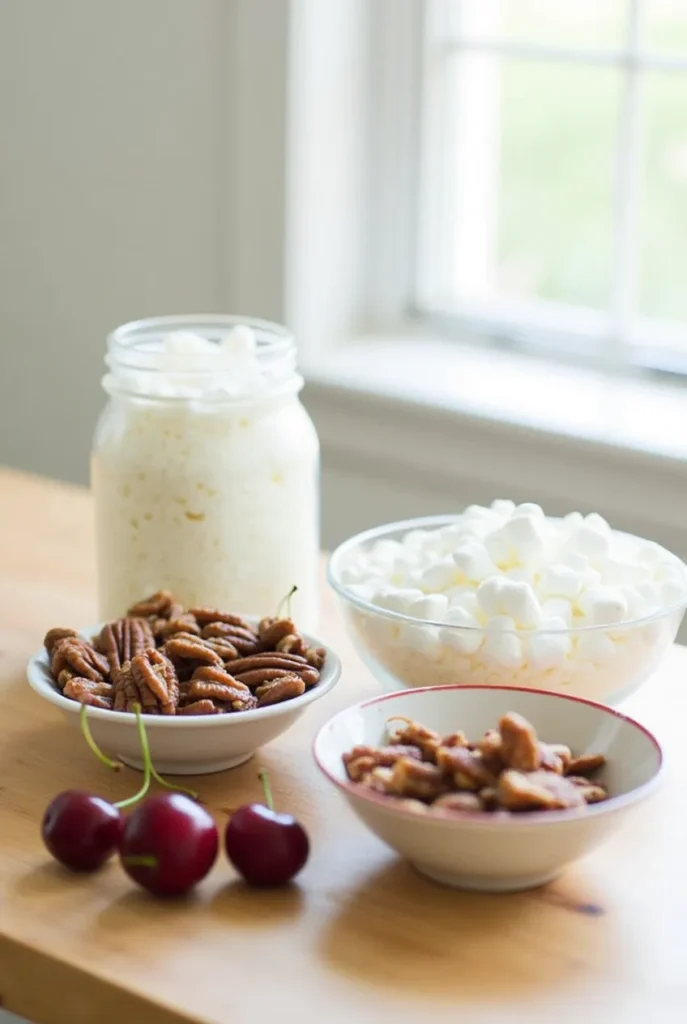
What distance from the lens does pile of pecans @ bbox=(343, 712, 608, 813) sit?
866 mm

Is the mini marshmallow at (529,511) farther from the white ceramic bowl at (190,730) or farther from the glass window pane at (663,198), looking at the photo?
the glass window pane at (663,198)

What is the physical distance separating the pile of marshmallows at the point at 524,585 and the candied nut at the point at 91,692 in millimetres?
205

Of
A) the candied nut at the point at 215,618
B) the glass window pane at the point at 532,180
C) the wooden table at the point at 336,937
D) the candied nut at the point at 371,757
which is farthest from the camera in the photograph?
the glass window pane at the point at 532,180

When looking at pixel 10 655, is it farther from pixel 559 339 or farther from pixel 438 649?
pixel 559 339

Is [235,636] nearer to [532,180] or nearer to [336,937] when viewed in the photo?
[336,937]

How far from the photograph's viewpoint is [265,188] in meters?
2.17

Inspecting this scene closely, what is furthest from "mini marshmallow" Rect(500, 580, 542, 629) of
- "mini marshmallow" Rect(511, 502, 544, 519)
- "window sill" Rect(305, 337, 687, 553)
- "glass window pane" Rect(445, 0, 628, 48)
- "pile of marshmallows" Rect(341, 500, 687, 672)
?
"glass window pane" Rect(445, 0, 628, 48)

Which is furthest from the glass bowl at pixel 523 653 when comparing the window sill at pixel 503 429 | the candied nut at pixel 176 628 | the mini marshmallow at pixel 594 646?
the window sill at pixel 503 429

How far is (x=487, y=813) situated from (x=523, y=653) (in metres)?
0.22

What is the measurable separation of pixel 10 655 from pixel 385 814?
527 mm

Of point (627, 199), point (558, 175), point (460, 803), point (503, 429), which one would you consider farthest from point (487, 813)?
point (558, 175)

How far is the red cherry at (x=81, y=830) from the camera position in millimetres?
928

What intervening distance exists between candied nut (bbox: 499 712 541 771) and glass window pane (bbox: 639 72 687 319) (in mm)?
1355

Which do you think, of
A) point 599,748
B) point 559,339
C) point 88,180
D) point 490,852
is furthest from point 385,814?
point 88,180
